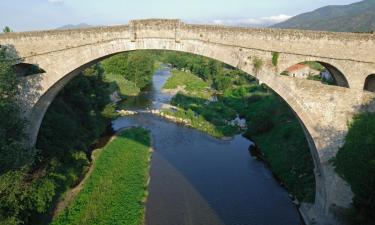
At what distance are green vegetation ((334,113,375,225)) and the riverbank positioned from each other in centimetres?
435

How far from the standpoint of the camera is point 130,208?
50.5 feet

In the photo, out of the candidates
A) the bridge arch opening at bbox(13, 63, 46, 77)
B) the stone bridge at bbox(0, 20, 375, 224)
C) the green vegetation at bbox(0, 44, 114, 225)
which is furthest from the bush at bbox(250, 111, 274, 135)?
the bridge arch opening at bbox(13, 63, 46, 77)

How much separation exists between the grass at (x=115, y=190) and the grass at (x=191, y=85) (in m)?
18.4

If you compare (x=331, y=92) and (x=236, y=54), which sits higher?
(x=236, y=54)

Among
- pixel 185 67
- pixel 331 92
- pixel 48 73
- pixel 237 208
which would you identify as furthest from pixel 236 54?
pixel 185 67

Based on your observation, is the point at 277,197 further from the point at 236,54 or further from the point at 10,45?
the point at 10,45

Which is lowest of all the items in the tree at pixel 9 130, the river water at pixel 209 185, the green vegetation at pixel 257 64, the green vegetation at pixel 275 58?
the river water at pixel 209 185

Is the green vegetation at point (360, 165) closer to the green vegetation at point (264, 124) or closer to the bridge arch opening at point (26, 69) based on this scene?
the green vegetation at point (264, 124)

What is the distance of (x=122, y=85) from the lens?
130 ft

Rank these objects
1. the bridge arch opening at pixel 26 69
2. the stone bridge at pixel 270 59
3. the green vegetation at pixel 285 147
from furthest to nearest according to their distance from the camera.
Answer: the green vegetation at pixel 285 147, the bridge arch opening at pixel 26 69, the stone bridge at pixel 270 59

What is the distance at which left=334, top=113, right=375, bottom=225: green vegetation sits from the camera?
9.95 meters

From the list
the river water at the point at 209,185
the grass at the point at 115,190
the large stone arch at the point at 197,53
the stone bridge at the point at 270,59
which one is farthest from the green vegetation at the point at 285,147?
the grass at the point at 115,190

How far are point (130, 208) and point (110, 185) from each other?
2.12 m

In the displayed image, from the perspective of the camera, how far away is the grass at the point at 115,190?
1452 cm
